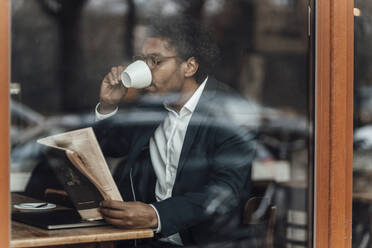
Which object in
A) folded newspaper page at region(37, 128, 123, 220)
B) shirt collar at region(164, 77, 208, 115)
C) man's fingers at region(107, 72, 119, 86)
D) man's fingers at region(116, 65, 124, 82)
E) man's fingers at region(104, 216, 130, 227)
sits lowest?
man's fingers at region(104, 216, 130, 227)

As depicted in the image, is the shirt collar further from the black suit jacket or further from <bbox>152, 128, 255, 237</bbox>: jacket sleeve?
<bbox>152, 128, 255, 237</bbox>: jacket sleeve

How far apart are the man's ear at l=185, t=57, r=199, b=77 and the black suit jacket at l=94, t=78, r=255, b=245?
8 centimetres

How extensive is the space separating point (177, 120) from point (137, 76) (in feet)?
0.79

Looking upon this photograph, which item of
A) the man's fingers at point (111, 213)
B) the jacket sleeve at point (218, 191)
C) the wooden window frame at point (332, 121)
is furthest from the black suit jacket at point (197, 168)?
the wooden window frame at point (332, 121)

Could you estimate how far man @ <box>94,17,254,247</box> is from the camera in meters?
2.43

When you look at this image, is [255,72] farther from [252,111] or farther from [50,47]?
[50,47]

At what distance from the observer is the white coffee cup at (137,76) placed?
248 centimetres

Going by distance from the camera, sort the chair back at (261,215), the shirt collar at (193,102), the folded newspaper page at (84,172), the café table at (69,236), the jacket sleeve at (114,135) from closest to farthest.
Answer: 1. the café table at (69,236)
2. the folded newspaper page at (84,172)
3. the jacket sleeve at (114,135)
4. the shirt collar at (193,102)
5. the chair back at (261,215)

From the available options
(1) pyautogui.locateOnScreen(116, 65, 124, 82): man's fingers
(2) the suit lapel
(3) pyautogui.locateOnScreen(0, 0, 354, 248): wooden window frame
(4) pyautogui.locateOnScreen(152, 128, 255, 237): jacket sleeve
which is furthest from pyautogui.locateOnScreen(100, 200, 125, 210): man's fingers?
(3) pyautogui.locateOnScreen(0, 0, 354, 248): wooden window frame

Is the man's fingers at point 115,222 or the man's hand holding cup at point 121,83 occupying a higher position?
the man's hand holding cup at point 121,83

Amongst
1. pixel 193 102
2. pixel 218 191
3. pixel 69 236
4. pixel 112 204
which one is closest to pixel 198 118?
pixel 193 102

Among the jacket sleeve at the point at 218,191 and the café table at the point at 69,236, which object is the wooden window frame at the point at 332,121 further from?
the café table at the point at 69,236

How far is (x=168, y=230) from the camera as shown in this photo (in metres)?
2.40

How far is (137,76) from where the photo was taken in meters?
2.48
